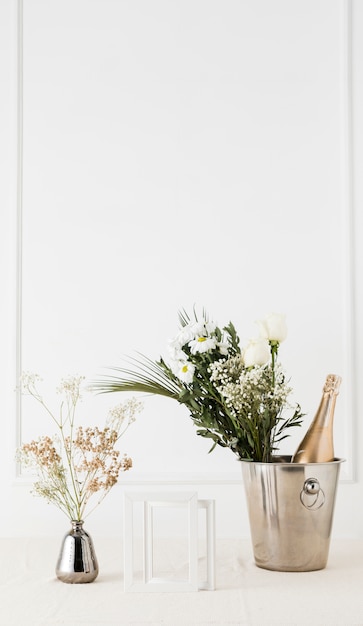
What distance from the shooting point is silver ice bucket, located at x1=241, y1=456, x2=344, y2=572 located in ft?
4.39

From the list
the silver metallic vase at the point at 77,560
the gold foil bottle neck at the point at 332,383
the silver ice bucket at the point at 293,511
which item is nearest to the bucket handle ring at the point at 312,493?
the silver ice bucket at the point at 293,511

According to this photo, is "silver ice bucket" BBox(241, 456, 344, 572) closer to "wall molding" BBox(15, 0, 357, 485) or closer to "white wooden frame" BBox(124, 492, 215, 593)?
"white wooden frame" BBox(124, 492, 215, 593)

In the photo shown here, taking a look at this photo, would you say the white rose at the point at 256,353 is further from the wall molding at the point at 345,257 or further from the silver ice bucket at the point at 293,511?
the wall molding at the point at 345,257

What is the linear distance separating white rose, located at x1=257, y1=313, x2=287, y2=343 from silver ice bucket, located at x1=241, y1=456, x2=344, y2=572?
9.4 inches

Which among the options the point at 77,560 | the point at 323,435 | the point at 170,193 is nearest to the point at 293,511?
the point at 323,435

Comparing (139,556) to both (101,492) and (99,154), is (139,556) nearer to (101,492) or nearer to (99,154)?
(101,492)

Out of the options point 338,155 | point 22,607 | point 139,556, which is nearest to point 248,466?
point 139,556

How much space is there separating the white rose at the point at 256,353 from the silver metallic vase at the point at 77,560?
0.43m

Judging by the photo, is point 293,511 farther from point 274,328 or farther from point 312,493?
point 274,328

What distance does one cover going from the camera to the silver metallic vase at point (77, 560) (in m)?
1.29

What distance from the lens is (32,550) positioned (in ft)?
5.19

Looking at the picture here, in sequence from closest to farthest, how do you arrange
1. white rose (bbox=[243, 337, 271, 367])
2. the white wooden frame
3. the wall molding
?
the white wooden frame < white rose (bbox=[243, 337, 271, 367]) < the wall molding

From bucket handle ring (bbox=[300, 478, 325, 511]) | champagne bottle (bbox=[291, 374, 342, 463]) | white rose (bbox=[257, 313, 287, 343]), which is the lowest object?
bucket handle ring (bbox=[300, 478, 325, 511])

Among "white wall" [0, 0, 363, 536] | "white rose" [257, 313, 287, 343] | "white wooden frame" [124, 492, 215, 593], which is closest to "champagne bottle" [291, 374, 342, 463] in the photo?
"white rose" [257, 313, 287, 343]
